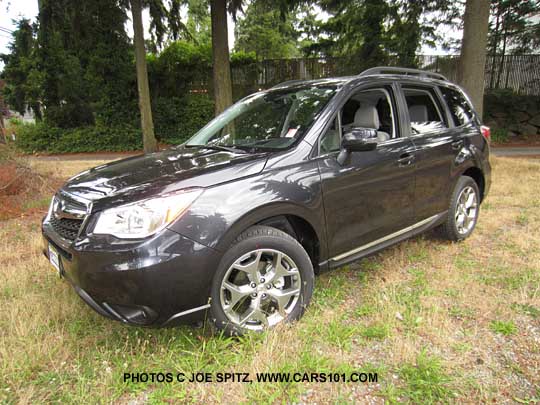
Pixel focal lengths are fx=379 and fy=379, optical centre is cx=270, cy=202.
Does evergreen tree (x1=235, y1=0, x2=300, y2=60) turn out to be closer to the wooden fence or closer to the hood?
Result: the wooden fence

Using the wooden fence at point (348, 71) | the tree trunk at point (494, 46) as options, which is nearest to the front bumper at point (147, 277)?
the wooden fence at point (348, 71)

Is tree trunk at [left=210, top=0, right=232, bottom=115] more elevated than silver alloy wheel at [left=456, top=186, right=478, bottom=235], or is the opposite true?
tree trunk at [left=210, top=0, right=232, bottom=115]

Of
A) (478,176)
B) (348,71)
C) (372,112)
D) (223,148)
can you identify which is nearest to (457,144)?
(478,176)

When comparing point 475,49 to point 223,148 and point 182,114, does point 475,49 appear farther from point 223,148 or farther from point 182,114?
point 182,114

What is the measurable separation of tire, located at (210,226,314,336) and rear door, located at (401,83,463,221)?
149 cm

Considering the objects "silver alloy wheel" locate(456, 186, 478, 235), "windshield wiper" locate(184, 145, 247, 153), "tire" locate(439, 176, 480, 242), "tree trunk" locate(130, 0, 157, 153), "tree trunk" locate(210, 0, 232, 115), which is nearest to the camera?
"windshield wiper" locate(184, 145, 247, 153)

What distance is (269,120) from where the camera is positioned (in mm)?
3193

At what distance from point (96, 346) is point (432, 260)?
2.93m

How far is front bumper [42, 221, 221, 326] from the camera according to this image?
1958 mm

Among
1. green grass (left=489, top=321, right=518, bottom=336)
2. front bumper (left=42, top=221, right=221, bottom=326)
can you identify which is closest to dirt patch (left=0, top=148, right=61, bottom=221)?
front bumper (left=42, top=221, right=221, bottom=326)

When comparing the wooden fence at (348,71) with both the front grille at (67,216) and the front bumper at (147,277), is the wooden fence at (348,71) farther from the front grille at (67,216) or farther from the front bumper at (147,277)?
the front bumper at (147,277)

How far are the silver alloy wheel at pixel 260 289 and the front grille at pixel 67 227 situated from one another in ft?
3.13

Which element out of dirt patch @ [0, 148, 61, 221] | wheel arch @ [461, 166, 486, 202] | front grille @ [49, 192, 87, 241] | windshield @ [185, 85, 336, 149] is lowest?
dirt patch @ [0, 148, 61, 221]

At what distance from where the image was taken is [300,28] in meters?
33.1
